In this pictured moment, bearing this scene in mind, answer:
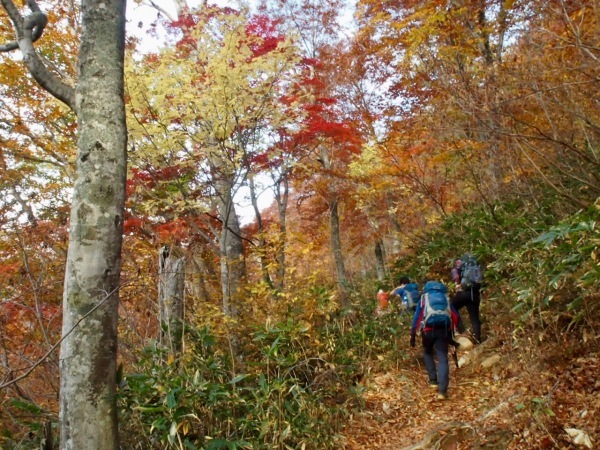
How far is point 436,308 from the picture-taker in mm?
5000

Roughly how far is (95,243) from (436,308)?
12.8 ft

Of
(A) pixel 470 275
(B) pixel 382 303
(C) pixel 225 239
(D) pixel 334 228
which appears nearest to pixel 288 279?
(C) pixel 225 239

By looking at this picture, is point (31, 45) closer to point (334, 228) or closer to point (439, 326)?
point (439, 326)

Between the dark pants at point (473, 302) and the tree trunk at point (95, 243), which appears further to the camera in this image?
the dark pants at point (473, 302)

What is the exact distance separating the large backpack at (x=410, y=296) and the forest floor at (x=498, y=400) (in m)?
1.40

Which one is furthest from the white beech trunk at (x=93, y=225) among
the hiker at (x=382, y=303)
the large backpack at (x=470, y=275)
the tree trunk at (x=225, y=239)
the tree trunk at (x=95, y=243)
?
the hiker at (x=382, y=303)

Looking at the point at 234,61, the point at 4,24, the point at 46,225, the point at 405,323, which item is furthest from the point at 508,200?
the point at 4,24

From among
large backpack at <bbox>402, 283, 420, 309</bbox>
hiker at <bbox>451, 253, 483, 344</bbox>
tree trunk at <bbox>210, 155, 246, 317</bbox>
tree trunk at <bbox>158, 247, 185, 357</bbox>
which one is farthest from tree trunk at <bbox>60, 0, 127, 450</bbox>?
large backpack at <bbox>402, 283, 420, 309</bbox>

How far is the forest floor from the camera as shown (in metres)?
3.21

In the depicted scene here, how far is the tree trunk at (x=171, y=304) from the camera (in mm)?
4422

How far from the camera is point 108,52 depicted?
9.85 feet

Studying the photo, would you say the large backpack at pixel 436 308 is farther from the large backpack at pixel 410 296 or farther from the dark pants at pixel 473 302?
the large backpack at pixel 410 296

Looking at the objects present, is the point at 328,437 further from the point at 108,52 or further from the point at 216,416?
the point at 108,52

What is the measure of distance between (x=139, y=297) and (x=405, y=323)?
4.50 metres
